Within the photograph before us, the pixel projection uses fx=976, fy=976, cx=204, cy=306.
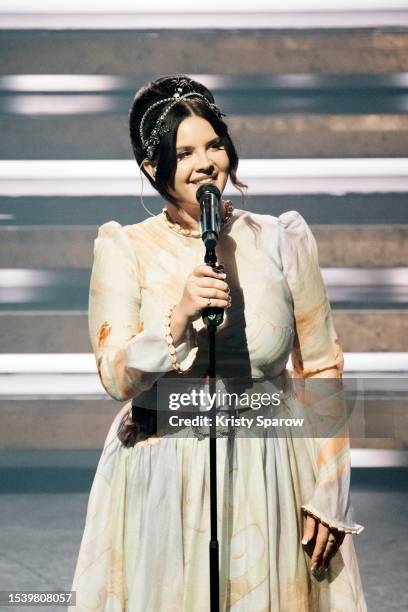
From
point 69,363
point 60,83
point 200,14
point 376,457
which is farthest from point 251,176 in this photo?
point 376,457

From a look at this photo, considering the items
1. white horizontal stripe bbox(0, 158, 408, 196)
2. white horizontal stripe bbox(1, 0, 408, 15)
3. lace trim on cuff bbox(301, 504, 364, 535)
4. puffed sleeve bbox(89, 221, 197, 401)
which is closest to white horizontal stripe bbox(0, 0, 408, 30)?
white horizontal stripe bbox(1, 0, 408, 15)

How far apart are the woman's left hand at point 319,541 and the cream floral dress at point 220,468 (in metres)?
0.01

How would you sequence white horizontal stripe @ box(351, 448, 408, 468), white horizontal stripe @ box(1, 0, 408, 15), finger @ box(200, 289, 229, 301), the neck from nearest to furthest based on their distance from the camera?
finger @ box(200, 289, 229, 301) < the neck < white horizontal stripe @ box(1, 0, 408, 15) < white horizontal stripe @ box(351, 448, 408, 468)

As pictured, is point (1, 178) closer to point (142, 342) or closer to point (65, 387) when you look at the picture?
point (65, 387)

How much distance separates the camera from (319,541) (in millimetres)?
1435

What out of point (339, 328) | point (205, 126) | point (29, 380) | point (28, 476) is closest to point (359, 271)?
point (339, 328)

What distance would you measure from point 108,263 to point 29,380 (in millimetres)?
1413

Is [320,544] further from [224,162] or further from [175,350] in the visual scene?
[224,162]

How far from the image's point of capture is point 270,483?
4.73ft

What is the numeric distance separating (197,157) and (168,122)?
71 millimetres

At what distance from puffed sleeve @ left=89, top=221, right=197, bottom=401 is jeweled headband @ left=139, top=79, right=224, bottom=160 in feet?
0.45

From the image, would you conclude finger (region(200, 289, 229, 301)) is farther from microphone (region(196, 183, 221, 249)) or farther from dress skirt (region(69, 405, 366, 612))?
dress skirt (region(69, 405, 366, 612))

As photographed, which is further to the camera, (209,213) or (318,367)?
(318,367)

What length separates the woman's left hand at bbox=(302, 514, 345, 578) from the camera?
144cm
